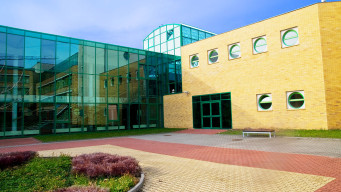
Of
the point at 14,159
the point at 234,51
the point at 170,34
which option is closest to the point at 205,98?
the point at 234,51

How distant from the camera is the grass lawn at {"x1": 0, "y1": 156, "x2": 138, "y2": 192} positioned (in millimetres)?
5276

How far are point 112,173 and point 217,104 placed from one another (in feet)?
55.9

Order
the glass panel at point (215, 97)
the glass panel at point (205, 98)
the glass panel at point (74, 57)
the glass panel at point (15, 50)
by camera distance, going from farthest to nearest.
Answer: the glass panel at point (205, 98) → the glass panel at point (215, 97) → the glass panel at point (74, 57) → the glass panel at point (15, 50)

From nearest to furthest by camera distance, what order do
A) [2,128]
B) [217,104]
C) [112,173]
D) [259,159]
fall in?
[112,173] < [259,159] < [2,128] < [217,104]

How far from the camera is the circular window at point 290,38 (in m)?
17.4

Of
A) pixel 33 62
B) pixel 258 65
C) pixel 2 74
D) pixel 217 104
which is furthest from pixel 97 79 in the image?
pixel 258 65

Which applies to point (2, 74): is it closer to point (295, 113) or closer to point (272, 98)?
point (272, 98)

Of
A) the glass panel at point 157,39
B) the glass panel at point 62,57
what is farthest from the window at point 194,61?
the glass panel at point 62,57

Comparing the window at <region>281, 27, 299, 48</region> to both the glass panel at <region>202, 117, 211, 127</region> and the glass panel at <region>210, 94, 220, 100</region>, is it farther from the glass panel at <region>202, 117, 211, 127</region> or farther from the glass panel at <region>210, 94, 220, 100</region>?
the glass panel at <region>202, 117, 211, 127</region>

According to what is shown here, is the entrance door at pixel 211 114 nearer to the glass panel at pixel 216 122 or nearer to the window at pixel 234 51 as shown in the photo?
the glass panel at pixel 216 122

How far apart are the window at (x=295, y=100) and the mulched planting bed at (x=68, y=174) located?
14481 millimetres

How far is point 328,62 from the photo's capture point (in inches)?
631

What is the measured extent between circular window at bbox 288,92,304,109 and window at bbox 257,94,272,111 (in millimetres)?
1493

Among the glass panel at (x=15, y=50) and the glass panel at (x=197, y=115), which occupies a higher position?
the glass panel at (x=15, y=50)
